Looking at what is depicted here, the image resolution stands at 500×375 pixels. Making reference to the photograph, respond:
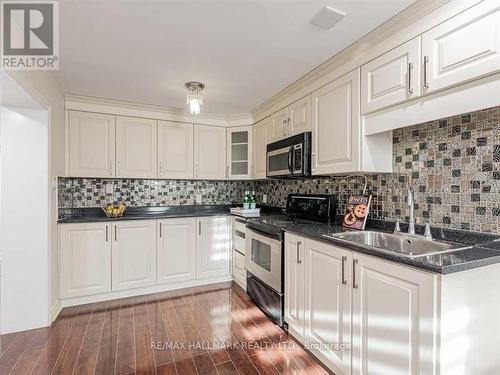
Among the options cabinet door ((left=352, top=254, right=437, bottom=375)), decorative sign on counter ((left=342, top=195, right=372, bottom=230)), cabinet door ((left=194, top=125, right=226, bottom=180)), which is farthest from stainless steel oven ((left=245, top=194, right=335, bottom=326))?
cabinet door ((left=194, top=125, right=226, bottom=180))

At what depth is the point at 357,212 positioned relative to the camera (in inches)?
86.1

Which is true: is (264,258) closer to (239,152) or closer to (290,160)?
(290,160)

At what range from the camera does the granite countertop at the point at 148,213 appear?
2.95 m

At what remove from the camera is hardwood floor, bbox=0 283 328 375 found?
1.82 m

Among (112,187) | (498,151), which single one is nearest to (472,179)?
(498,151)

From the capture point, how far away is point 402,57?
163cm

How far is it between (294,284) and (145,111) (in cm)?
272

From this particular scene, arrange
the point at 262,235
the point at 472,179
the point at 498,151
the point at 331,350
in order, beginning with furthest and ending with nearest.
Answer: the point at 262,235, the point at 331,350, the point at 472,179, the point at 498,151

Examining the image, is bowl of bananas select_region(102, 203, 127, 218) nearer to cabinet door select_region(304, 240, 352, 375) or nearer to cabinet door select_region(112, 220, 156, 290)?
cabinet door select_region(112, 220, 156, 290)

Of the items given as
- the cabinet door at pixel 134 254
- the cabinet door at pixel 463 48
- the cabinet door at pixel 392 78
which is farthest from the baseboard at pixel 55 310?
the cabinet door at pixel 463 48

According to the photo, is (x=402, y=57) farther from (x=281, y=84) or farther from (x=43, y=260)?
(x=43, y=260)

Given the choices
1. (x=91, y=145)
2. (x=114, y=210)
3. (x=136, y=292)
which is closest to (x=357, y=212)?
(x=136, y=292)

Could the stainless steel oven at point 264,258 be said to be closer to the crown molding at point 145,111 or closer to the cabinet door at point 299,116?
the cabinet door at point 299,116

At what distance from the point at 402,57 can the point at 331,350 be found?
6.29 feet
